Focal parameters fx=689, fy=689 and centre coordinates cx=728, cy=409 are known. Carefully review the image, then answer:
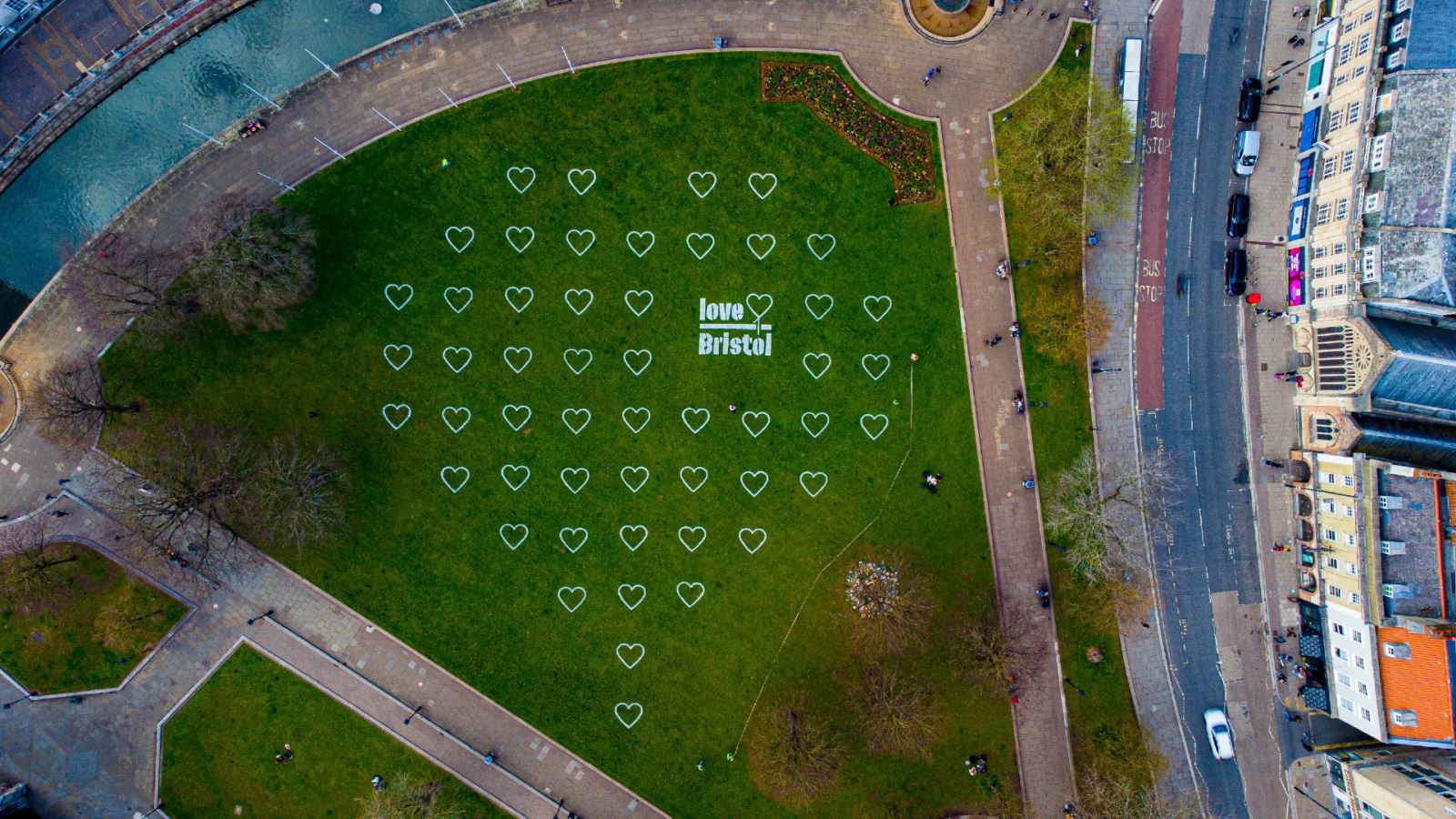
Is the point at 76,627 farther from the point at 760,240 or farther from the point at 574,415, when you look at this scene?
the point at 760,240

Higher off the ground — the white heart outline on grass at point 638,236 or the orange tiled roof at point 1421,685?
the white heart outline on grass at point 638,236

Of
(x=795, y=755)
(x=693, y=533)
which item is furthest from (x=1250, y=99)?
(x=795, y=755)

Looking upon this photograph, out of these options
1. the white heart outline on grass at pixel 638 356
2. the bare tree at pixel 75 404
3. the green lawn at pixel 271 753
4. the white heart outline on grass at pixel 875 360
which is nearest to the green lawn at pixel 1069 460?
the white heart outline on grass at pixel 875 360

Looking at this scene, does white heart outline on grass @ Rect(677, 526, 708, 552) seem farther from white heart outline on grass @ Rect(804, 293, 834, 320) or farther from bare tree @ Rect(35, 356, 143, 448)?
bare tree @ Rect(35, 356, 143, 448)

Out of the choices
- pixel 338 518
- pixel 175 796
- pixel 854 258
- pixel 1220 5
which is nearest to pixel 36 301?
pixel 338 518

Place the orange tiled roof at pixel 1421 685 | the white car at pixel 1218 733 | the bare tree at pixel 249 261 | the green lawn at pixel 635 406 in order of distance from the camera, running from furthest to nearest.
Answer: the green lawn at pixel 635 406 < the white car at pixel 1218 733 < the bare tree at pixel 249 261 < the orange tiled roof at pixel 1421 685

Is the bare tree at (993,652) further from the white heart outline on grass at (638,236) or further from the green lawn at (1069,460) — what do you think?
the white heart outline on grass at (638,236)

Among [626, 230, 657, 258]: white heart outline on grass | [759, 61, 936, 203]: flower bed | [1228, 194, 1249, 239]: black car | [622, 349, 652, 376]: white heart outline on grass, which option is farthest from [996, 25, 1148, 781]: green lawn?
[622, 349, 652, 376]: white heart outline on grass
